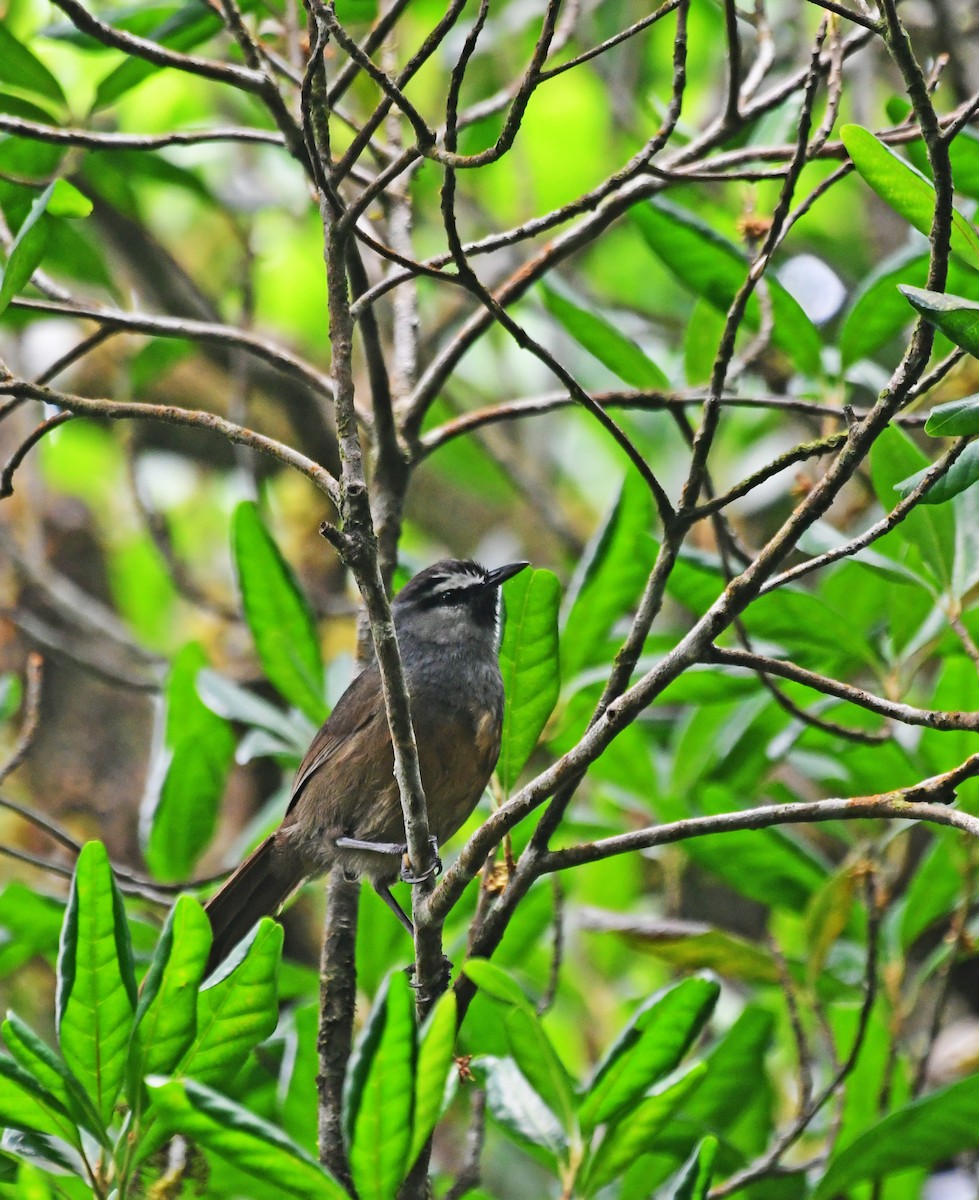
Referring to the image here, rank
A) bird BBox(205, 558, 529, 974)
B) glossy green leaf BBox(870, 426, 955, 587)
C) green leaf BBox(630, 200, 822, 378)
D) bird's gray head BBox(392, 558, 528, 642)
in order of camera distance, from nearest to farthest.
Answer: glossy green leaf BBox(870, 426, 955, 587) → green leaf BBox(630, 200, 822, 378) → bird BBox(205, 558, 529, 974) → bird's gray head BBox(392, 558, 528, 642)

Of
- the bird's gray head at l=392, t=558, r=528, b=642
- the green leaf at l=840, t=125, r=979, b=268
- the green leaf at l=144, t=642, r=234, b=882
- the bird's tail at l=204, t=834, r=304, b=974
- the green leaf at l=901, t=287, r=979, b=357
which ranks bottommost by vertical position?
the bird's tail at l=204, t=834, r=304, b=974

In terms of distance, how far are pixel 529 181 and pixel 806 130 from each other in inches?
159

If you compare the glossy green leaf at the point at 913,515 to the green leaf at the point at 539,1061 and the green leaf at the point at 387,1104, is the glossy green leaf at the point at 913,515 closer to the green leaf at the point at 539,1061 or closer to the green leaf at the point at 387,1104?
the green leaf at the point at 539,1061

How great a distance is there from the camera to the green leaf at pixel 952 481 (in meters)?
2.18

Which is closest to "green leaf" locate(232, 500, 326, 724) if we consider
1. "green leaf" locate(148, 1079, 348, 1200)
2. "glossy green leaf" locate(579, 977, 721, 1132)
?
"glossy green leaf" locate(579, 977, 721, 1132)

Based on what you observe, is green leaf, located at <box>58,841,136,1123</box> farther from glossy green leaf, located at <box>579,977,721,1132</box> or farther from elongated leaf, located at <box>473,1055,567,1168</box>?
glossy green leaf, located at <box>579,977,721,1132</box>

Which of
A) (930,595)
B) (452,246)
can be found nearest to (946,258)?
(452,246)

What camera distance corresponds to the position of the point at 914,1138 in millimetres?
2697

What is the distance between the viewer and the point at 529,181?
629 centimetres

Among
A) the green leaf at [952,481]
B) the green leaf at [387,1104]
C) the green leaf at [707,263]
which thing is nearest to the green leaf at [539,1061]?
the green leaf at [387,1104]

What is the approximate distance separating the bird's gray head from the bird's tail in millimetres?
707

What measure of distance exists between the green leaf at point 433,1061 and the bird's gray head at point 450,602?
6.23 ft

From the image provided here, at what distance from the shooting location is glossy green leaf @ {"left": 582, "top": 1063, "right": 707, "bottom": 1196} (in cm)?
242

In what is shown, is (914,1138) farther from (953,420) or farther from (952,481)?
(953,420)
